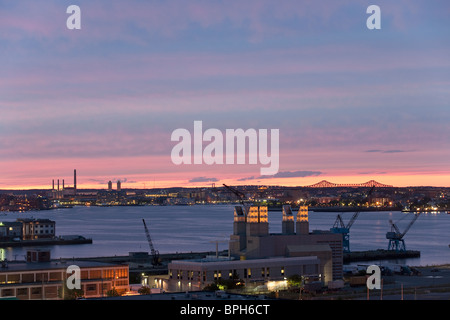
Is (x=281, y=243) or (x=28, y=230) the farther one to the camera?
(x=28, y=230)

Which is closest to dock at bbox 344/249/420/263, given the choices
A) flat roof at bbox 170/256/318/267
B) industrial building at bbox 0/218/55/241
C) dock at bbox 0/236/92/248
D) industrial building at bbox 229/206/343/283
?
industrial building at bbox 229/206/343/283

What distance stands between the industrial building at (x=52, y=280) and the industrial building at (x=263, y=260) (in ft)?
6.73

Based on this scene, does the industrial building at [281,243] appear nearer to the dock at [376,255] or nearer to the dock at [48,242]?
the dock at [376,255]

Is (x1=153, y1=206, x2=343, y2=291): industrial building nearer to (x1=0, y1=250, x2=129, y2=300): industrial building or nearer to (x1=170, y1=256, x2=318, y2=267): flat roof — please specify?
(x1=170, y1=256, x2=318, y2=267): flat roof

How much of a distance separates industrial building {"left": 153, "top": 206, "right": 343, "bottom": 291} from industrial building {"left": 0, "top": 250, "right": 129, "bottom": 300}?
2.05 meters

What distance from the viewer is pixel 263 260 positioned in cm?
2233

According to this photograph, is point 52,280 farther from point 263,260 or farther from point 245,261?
point 263,260

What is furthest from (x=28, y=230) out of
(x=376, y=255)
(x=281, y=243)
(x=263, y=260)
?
(x=263, y=260)

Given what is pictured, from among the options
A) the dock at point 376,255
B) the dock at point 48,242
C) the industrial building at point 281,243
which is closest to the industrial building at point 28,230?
the dock at point 48,242

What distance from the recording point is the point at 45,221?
2164 inches

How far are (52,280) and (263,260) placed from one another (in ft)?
20.0

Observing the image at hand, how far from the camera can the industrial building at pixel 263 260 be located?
21484 mm

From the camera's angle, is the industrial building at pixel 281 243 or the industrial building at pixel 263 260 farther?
the industrial building at pixel 281 243
